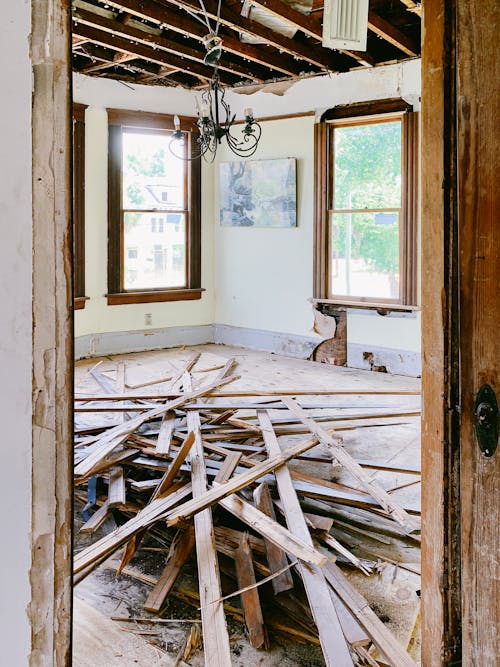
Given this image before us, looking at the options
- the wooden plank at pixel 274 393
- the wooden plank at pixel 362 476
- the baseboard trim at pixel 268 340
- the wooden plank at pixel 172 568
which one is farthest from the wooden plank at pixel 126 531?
the baseboard trim at pixel 268 340

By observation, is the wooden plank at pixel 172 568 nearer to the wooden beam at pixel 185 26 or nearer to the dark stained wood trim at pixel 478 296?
the dark stained wood trim at pixel 478 296

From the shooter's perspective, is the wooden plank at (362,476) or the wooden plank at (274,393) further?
the wooden plank at (274,393)

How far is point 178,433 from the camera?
393 cm

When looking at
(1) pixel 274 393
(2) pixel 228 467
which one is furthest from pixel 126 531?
(1) pixel 274 393

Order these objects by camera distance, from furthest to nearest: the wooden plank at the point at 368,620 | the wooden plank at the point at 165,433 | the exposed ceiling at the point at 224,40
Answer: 1. the exposed ceiling at the point at 224,40
2. the wooden plank at the point at 165,433
3. the wooden plank at the point at 368,620

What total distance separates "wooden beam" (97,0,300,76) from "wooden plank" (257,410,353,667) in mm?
3851

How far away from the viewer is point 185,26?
17.3 ft

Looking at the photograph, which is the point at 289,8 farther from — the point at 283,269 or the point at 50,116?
the point at 50,116

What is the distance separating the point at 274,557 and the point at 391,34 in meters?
4.63

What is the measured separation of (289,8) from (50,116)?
4.88m

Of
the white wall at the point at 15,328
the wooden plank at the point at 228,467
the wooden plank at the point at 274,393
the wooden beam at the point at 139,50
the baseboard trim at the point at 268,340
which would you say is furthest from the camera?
the baseboard trim at the point at 268,340

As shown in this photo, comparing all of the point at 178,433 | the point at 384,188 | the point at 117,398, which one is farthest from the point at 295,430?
the point at 384,188

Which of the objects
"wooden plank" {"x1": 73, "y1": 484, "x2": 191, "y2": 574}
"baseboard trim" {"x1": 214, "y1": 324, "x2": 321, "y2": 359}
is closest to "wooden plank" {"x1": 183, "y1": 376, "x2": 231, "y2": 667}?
"wooden plank" {"x1": 73, "y1": 484, "x2": 191, "y2": 574}

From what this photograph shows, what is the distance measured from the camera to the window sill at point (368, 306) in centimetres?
627
